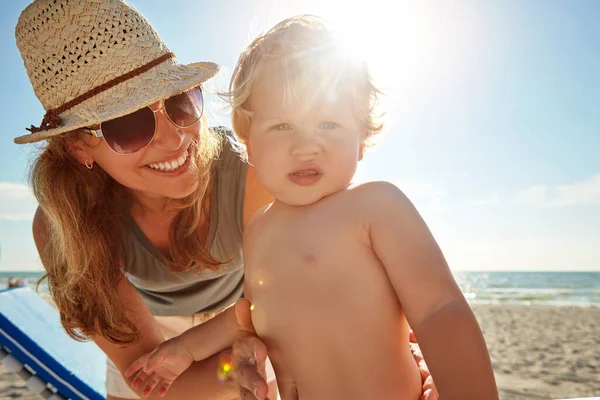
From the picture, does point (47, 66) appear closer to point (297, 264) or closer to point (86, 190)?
point (86, 190)

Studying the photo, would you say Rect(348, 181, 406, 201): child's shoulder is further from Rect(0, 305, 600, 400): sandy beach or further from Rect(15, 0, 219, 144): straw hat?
Rect(0, 305, 600, 400): sandy beach

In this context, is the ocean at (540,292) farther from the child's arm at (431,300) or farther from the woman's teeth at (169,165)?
the child's arm at (431,300)

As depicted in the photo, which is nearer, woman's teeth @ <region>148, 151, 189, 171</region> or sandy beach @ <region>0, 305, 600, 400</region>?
woman's teeth @ <region>148, 151, 189, 171</region>

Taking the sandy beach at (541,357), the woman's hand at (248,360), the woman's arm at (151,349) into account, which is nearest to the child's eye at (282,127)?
the woman's hand at (248,360)

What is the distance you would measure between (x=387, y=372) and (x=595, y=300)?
2654 cm

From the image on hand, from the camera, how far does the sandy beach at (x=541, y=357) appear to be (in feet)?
22.1

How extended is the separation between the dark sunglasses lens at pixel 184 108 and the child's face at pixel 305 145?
2.55 feet

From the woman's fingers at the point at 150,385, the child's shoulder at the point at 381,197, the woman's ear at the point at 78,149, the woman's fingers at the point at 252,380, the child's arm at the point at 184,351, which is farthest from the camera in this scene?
the woman's ear at the point at 78,149

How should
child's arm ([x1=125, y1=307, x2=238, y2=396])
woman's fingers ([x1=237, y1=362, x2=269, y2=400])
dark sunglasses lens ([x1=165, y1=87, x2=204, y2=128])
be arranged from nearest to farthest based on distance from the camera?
woman's fingers ([x1=237, y1=362, x2=269, y2=400])
child's arm ([x1=125, y1=307, x2=238, y2=396])
dark sunglasses lens ([x1=165, y1=87, x2=204, y2=128])

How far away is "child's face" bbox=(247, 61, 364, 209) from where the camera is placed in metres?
1.50

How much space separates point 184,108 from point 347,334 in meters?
1.34

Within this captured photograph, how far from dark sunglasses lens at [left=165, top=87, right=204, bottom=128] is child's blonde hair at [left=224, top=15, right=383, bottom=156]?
0.59 meters

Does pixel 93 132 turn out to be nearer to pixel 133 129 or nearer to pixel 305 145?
pixel 133 129

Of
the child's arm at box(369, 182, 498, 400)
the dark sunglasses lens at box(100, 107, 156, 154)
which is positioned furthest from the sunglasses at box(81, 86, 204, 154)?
the child's arm at box(369, 182, 498, 400)
